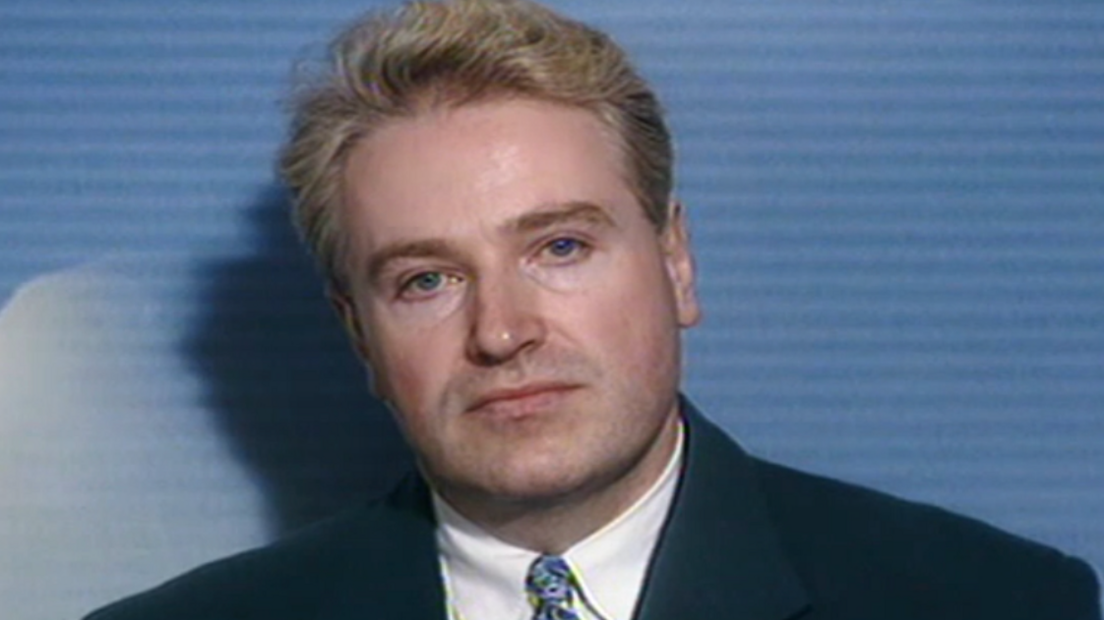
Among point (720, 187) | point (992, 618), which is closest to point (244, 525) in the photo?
point (720, 187)

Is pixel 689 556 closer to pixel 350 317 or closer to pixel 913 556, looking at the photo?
pixel 913 556

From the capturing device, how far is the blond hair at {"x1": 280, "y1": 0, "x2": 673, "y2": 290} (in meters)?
1.70

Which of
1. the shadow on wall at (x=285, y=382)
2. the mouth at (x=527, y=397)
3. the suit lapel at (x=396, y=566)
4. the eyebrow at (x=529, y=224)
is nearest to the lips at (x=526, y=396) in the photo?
the mouth at (x=527, y=397)

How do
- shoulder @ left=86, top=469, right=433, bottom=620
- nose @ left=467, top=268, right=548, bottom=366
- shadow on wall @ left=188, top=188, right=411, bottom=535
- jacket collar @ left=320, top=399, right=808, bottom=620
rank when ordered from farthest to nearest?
shadow on wall @ left=188, top=188, right=411, bottom=535 → shoulder @ left=86, top=469, right=433, bottom=620 → jacket collar @ left=320, top=399, right=808, bottom=620 → nose @ left=467, top=268, right=548, bottom=366

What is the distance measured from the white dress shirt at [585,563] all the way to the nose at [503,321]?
0.59 ft

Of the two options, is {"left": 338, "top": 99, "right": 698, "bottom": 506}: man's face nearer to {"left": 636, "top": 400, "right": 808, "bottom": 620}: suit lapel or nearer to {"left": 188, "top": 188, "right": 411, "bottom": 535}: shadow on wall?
{"left": 636, "top": 400, "right": 808, "bottom": 620}: suit lapel

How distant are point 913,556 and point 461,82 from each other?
1.68ft

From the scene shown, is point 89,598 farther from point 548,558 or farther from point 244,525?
point 548,558

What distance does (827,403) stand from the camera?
1.99m

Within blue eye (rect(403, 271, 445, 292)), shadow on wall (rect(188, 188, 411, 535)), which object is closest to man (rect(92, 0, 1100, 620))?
blue eye (rect(403, 271, 445, 292))

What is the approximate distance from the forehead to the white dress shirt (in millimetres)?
231

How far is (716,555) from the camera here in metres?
1.75

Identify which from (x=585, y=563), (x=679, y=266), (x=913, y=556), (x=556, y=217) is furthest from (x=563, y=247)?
(x=913, y=556)

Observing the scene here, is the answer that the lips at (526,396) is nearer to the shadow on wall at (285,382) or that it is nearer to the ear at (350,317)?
the ear at (350,317)
